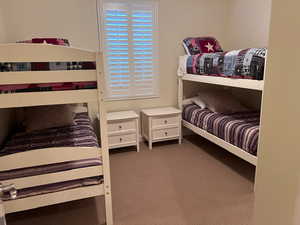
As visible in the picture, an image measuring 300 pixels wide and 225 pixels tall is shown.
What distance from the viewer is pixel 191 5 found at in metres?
3.32

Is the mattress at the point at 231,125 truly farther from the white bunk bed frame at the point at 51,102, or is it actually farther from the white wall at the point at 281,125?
the white wall at the point at 281,125

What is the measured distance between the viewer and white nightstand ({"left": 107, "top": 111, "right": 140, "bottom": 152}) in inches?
115

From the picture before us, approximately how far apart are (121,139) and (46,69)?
70.6 inches

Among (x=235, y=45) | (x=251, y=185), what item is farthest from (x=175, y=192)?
(x=235, y=45)

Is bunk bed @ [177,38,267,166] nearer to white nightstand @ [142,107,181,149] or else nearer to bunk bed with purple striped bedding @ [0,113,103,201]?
white nightstand @ [142,107,181,149]

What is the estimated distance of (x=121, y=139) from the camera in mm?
3006

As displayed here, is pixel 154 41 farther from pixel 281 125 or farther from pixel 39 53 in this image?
pixel 281 125

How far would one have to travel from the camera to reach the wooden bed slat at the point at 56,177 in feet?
4.67

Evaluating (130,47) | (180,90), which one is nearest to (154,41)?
(130,47)

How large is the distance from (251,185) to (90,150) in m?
1.62

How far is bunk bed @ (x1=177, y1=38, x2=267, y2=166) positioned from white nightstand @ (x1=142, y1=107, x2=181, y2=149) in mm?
200

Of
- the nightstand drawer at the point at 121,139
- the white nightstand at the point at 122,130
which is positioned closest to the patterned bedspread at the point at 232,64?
the white nightstand at the point at 122,130

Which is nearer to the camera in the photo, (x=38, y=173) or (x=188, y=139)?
(x=38, y=173)

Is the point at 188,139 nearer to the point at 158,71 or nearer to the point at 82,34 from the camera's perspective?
the point at 158,71
